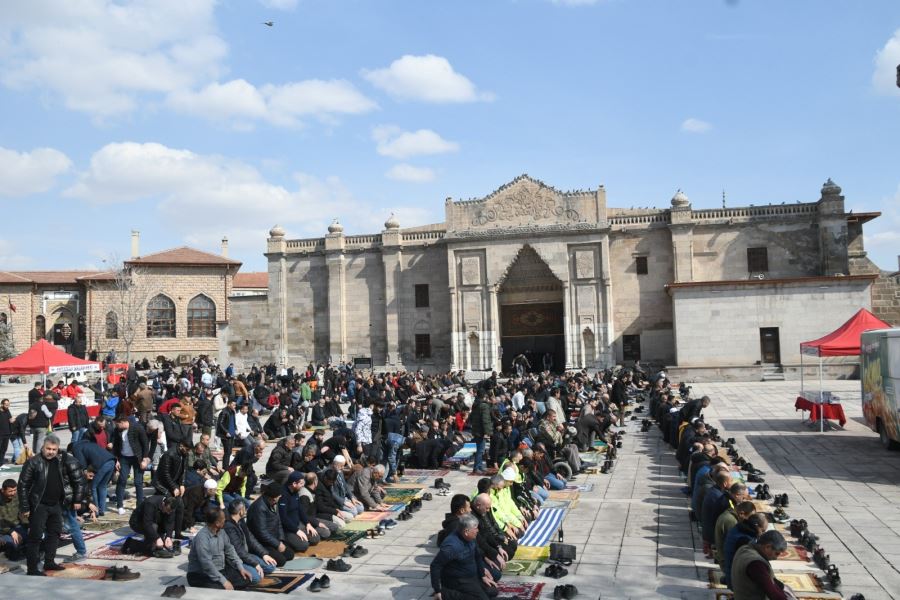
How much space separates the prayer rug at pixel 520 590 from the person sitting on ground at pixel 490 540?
141mm

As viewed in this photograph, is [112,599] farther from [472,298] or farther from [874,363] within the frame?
[472,298]

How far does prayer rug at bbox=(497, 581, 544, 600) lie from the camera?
7.66 meters

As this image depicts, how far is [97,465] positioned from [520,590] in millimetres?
6956

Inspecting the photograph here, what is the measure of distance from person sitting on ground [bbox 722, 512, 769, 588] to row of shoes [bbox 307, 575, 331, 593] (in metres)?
4.13

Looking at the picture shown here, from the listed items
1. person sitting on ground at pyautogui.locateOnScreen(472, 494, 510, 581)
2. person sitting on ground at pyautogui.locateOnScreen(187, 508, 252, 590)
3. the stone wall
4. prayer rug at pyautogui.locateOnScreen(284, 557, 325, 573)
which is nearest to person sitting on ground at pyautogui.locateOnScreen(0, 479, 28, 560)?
person sitting on ground at pyautogui.locateOnScreen(187, 508, 252, 590)

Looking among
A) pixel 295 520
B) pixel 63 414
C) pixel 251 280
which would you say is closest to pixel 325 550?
pixel 295 520

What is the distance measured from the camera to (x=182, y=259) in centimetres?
4744

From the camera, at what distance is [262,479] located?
14445 mm

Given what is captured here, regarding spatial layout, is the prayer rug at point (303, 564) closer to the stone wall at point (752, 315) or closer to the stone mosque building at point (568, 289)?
the stone mosque building at point (568, 289)

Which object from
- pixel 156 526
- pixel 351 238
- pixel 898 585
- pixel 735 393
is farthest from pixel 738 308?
pixel 156 526

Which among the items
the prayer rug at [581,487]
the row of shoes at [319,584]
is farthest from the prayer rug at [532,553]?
the prayer rug at [581,487]

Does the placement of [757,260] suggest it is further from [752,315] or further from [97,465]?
[97,465]

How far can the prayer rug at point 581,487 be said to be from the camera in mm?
13153

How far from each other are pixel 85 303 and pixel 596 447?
4247 cm
